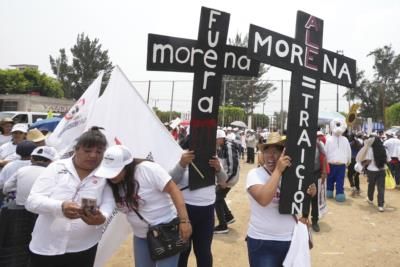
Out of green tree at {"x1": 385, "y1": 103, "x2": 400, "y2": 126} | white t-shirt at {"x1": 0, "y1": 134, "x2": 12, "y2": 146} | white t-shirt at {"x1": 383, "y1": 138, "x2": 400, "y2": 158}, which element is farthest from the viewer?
green tree at {"x1": 385, "y1": 103, "x2": 400, "y2": 126}

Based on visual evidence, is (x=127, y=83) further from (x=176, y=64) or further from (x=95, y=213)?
(x=95, y=213)

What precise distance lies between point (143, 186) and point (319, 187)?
154 inches

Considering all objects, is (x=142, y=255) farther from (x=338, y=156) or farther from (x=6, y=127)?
(x=338, y=156)

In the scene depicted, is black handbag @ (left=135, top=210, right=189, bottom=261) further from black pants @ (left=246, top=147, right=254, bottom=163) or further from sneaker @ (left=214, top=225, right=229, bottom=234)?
black pants @ (left=246, top=147, right=254, bottom=163)

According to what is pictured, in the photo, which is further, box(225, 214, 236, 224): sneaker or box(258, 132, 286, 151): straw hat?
box(225, 214, 236, 224): sneaker

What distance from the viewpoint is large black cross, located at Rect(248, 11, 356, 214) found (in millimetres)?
2652

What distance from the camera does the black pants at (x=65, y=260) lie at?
7.95ft

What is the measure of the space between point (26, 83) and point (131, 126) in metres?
40.8

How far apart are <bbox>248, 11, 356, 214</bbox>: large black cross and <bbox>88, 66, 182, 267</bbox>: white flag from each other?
123cm

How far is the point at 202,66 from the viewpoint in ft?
10.6

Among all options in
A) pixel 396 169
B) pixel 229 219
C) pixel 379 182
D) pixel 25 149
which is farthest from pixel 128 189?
pixel 396 169

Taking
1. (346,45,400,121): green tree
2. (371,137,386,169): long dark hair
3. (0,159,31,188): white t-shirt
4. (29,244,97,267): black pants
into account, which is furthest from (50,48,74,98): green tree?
(29,244,97,267): black pants

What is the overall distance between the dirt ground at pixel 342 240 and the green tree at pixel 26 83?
37.5 metres

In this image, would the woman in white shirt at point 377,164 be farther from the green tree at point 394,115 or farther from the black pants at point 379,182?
the green tree at point 394,115
